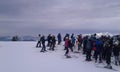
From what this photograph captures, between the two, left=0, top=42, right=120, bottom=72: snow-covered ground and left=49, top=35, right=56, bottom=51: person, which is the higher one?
left=49, top=35, right=56, bottom=51: person

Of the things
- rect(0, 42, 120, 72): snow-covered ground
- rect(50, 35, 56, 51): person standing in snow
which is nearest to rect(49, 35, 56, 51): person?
rect(50, 35, 56, 51): person standing in snow

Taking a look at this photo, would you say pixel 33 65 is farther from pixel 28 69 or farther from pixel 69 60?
pixel 69 60

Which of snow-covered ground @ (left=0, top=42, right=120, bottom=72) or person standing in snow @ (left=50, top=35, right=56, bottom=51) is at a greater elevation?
person standing in snow @ (left=50, top=35, right=56, bottom=51)

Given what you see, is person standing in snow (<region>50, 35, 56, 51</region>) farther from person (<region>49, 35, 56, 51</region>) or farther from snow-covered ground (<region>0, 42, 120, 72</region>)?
snow-covered ground (<region>0, 42, 120, 72</region>)

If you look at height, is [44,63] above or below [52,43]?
below

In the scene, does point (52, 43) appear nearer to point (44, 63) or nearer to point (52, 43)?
point (52, 43)

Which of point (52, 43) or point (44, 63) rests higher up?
point (52, 43)

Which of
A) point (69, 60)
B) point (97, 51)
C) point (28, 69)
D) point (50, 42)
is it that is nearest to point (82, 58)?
point (69, 60)

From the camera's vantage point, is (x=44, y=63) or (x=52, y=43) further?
(x=52, y=43)

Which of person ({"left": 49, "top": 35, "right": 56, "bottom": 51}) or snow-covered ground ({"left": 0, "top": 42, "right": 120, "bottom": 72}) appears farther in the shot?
person ({"left": 49, "top": 35, "right": 56, "bottom": 51})

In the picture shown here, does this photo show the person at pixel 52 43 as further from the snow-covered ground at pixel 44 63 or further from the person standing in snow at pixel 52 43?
the snow-covered ground at pixel 44 63

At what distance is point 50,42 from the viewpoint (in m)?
33.7

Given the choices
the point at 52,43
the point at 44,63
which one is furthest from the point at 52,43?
the point at 44,63

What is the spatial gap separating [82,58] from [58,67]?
5.34 meters
